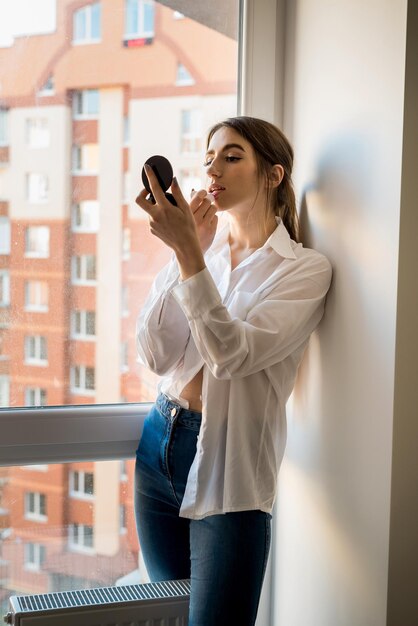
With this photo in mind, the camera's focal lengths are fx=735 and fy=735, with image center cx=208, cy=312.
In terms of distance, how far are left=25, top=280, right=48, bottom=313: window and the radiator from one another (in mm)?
617

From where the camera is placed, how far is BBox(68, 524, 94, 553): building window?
174 centimetres

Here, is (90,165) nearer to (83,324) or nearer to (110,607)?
(83,324)

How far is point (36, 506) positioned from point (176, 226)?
79 centimetres

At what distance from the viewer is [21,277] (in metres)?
1.67

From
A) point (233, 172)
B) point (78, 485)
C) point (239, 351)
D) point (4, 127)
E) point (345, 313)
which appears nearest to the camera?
point (239, 351)

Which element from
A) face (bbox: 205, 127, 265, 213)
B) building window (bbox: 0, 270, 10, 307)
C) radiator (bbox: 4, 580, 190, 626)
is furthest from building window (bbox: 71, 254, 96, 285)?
radiator (bbox: 4, 580, 190, 626)

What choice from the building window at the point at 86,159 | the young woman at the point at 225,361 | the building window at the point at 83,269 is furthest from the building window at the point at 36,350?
the building window at the point at 86,159

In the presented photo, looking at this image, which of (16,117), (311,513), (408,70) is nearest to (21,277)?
(16,117)

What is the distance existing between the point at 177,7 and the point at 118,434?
102 cm

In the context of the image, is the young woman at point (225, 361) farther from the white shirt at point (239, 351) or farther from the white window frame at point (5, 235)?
the white window frame at point (5, 235)

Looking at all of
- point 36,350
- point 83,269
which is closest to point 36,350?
point 36,350

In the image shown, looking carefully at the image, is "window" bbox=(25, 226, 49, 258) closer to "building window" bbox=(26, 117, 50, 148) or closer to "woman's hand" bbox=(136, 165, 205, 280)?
"building window" bbox=(26, 117, 50, 148)

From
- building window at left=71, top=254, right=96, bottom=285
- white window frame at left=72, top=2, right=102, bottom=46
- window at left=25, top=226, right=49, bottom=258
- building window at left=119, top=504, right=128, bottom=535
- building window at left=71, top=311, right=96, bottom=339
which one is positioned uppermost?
white window frame at left=72, top=2, right=102, bottom=46

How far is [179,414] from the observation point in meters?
1.47
